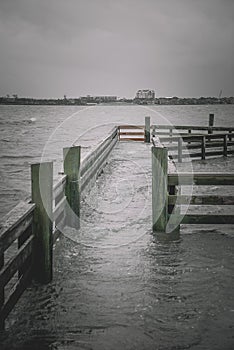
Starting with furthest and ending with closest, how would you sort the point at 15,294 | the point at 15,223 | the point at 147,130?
the point at 147,130 → the point at 15,294 → the point at 15,223

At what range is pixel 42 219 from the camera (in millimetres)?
4332

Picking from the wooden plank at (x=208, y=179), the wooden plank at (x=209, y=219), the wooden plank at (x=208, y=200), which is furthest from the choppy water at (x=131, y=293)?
the wooden plank at (x=208, y=179)

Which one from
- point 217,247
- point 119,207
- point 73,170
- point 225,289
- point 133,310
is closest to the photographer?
point 133,310

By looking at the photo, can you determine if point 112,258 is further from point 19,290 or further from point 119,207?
point 119,207

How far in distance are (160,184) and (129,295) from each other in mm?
1968

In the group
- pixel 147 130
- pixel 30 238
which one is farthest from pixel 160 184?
pixel 147 130

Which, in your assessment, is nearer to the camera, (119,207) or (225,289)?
(225,289)

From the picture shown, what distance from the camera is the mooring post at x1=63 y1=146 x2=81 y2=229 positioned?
235 inches

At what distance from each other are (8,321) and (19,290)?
1.19 ft

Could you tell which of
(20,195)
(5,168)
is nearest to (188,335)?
(20,195)

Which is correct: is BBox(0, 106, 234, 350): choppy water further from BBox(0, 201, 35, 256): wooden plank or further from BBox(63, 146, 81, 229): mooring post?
BBox(0, 201, 35, 256): wooden plank

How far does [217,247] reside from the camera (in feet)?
18.6

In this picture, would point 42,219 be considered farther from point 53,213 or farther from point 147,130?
point 147,130

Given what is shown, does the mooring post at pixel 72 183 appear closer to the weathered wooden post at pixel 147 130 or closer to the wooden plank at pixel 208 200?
the wooden plank at pixel 208 200
